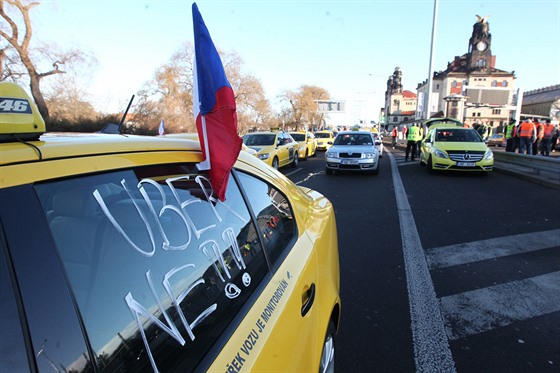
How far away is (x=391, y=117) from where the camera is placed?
135375 millimetres

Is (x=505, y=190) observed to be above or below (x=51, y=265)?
below

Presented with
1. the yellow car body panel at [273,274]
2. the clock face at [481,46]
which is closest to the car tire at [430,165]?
the yellow car body panel at [273,274]

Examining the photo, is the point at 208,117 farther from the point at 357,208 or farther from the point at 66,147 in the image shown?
the point at 357,208

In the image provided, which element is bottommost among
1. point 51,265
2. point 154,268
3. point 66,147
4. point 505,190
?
point 505,190

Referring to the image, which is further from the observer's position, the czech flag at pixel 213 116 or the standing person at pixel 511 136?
the standing person at pixel 511 136

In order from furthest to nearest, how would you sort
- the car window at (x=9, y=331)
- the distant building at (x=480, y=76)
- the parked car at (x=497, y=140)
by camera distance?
the distant building at (x=480, y=76)
the parked car at (x=497, y=140)
the car window at (x=9, y=331)

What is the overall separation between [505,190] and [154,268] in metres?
10.4

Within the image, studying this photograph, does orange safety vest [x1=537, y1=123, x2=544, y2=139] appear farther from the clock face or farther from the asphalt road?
the clock face

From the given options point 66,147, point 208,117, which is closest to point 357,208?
point 208,117

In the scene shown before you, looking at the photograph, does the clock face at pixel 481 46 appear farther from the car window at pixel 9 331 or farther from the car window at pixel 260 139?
the car window at pixel 9 331

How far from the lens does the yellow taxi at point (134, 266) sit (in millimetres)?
848

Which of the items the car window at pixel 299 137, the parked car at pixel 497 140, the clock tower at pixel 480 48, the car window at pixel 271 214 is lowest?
the parked car at pixel 497 140

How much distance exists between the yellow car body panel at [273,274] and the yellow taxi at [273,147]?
10.6m

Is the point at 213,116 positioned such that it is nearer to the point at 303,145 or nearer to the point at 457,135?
the point at 457,135
